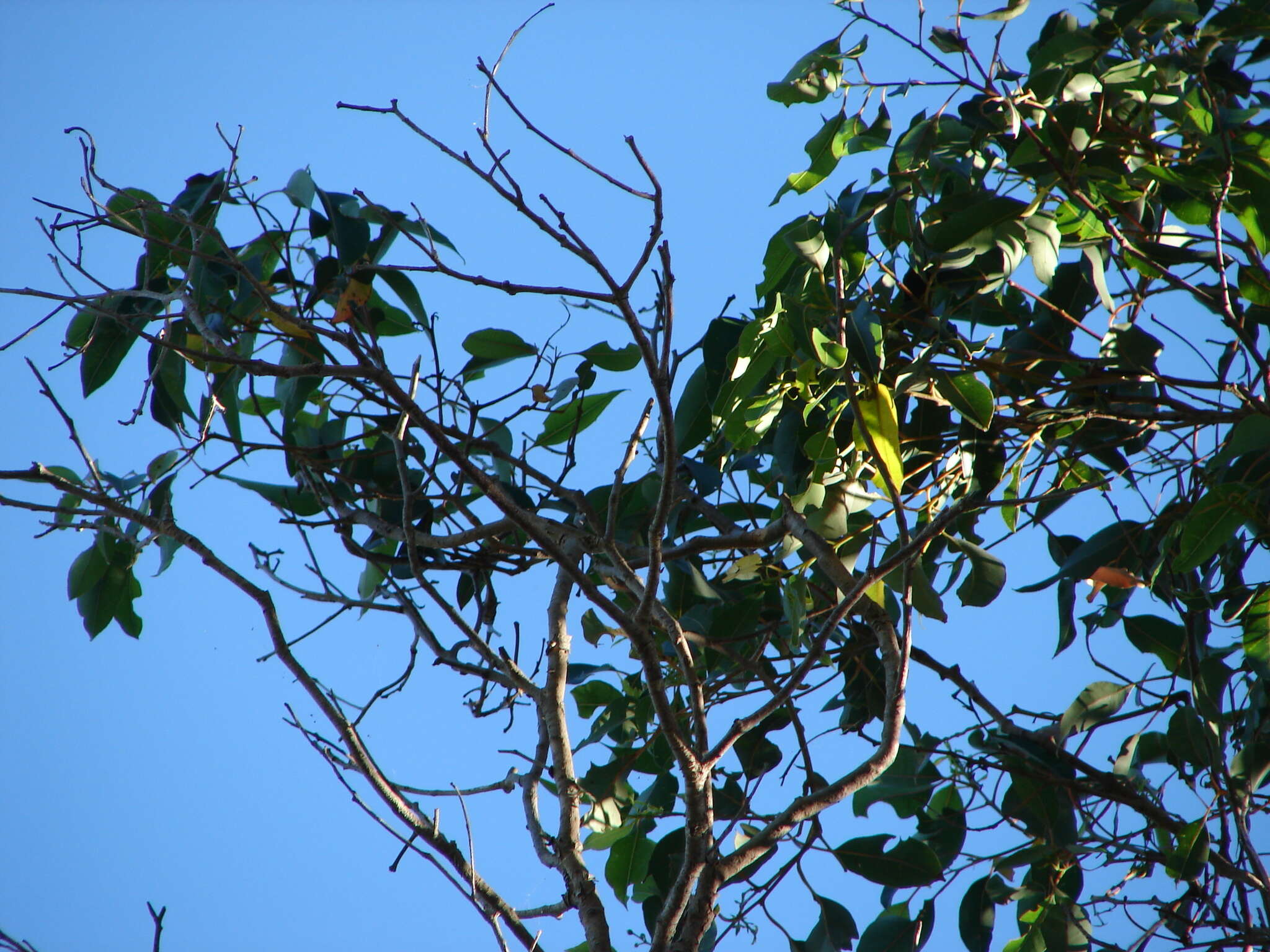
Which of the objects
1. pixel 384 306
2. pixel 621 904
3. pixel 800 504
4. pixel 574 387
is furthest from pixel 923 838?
pixel 384 306

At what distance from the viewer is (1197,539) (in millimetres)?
748

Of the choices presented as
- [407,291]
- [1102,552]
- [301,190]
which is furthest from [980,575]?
[301,190]

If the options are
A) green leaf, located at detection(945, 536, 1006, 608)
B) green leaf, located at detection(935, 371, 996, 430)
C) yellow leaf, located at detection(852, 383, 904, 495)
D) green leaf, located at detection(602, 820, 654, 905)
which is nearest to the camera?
yellow leaf, located at detection(852, 383, 904, 495)

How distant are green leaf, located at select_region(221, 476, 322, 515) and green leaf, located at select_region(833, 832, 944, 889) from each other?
0.52 m

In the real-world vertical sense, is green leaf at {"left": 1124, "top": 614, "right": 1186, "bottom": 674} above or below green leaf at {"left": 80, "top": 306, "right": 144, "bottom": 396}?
above

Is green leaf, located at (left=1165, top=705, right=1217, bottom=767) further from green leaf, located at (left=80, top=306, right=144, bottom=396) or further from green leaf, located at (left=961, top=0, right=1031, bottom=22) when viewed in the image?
green leaf, located at (left=80, top=306, right=144, bottom=396)

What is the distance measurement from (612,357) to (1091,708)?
51 cm

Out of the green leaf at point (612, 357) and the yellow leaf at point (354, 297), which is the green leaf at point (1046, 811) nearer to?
the green leaf at point (612, 357)

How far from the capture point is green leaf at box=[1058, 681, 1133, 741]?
865mm

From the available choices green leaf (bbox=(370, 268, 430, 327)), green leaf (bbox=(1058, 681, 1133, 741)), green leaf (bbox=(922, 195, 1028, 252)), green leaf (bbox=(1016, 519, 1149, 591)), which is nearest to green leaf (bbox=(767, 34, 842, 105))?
green leaf (bbox=(922, 195, 1028, 252))

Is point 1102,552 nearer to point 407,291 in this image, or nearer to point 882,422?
point 882,422

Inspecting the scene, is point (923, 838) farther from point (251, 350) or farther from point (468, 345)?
point (251, 350)

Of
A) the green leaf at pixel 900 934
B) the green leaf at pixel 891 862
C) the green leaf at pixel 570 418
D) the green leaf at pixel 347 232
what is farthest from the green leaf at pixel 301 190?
the green leaf at pixel 900 934

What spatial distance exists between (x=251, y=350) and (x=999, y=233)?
583mm
